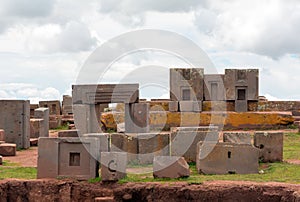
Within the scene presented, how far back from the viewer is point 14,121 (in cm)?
2061

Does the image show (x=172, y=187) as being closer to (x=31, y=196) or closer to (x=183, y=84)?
(x=31, y=196)

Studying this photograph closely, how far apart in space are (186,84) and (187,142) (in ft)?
31.8

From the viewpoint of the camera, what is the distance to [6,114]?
20578 millimetres

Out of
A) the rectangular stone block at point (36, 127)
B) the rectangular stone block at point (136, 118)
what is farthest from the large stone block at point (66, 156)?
the rectangular stone block at point (36, 127)

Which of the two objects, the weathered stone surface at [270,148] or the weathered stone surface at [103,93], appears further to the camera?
the weathered stone surface at [103,93]

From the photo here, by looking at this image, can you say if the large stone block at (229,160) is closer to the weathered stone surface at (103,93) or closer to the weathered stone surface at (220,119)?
the weathered stone surface at (103,93)

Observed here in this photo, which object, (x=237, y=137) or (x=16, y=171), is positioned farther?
(x=237, y=137)

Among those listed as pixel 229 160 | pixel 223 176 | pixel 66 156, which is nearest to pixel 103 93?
pixel 66 156

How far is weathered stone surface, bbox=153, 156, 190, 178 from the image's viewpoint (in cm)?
1319

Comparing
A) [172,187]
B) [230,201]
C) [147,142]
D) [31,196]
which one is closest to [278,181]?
[230,201]

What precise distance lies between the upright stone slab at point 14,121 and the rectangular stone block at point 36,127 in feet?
5.83

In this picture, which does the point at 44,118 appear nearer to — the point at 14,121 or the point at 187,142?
the point at 14,121

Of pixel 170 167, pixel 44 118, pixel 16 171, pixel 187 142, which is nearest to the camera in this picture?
pixel 170 167

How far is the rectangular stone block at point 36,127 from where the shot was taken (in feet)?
73.7
